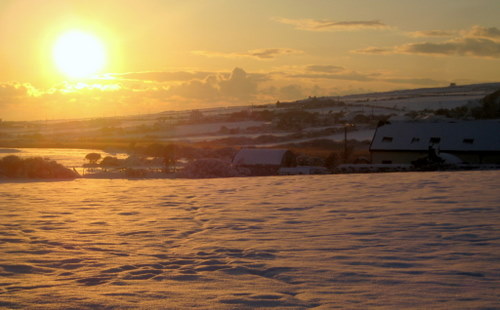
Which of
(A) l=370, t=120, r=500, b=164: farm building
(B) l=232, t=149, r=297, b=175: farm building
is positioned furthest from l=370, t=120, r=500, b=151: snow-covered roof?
(B) l=232, t=149, r=297, b=175: farm building

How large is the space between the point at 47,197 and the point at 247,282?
8103 millimetres

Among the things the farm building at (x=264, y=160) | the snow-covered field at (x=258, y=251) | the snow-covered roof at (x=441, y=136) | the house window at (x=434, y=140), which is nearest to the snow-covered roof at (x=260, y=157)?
the farm building at (x=264, y=160)

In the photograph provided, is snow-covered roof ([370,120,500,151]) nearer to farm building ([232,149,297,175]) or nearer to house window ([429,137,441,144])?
house window ([429,137,441,144])

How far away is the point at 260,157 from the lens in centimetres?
2688

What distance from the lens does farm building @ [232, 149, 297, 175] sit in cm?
2568

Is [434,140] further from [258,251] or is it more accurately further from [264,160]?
[258,251]

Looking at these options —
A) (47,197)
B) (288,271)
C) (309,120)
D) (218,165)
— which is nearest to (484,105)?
(309,120)

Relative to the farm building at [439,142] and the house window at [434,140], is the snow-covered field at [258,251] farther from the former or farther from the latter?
the house window at [434,140]

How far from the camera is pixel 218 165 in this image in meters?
22.6

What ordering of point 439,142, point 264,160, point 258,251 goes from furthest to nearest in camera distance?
point 439,142 → point 264,160 → point 258,251

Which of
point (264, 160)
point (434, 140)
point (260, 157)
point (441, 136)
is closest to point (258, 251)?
point (264, 160)

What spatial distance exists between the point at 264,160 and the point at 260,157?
1.35 feet

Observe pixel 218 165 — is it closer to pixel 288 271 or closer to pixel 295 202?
pixel 295 202

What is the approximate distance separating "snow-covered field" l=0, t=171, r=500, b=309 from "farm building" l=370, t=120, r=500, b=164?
15.4m
